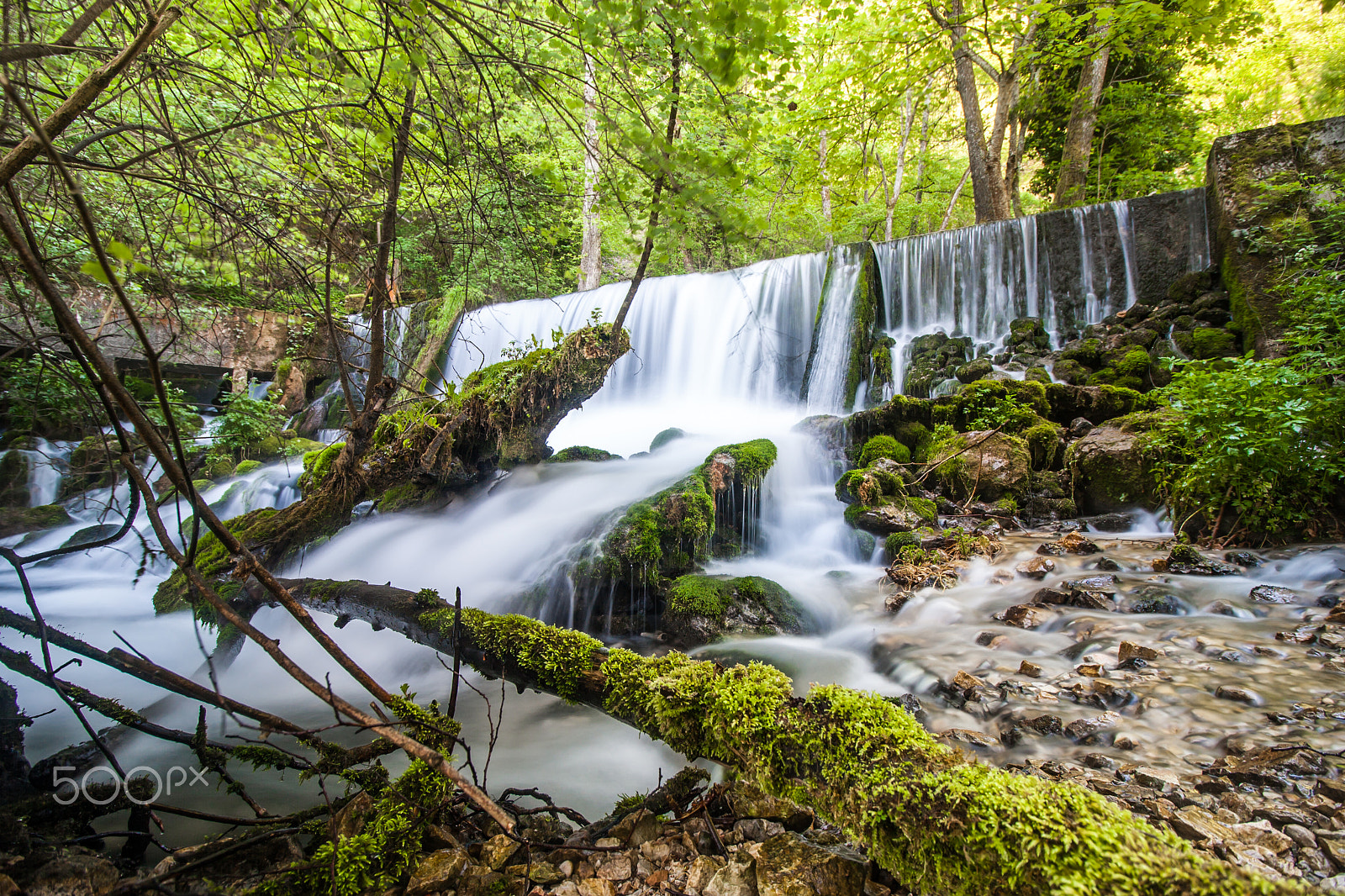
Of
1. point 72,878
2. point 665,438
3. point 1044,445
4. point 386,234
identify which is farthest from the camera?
point 665,438

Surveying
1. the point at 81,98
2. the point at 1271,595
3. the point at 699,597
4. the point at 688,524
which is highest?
the point at 81,98

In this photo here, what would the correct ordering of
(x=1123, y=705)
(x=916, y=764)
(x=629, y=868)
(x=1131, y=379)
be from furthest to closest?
(x=1131, y=379)
(x=1123, y=705)
(x=629, y=868)
(x=916, y=764)

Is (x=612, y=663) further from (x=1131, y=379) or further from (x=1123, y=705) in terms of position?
(x=1131, y=379)

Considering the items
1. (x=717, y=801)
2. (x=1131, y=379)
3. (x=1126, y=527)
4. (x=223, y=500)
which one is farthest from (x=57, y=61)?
(x=1131, y=379)

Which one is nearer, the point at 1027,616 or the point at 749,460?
the point at 1027,616

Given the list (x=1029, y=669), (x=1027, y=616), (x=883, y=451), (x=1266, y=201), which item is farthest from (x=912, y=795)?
(x=1266, y=201)

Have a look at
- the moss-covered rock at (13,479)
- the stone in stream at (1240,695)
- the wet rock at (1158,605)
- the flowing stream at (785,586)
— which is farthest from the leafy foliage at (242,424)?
the stone in stream at (1240,695)

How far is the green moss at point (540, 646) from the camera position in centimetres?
203

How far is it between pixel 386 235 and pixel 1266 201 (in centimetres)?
1140

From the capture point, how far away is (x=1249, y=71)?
18.6 m

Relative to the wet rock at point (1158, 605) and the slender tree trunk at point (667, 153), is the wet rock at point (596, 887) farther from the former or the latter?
the wet rock at point (1158, 605)

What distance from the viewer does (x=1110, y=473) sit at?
5.94 m

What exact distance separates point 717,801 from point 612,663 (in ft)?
1.82

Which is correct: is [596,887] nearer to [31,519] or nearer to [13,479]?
[31,519]
